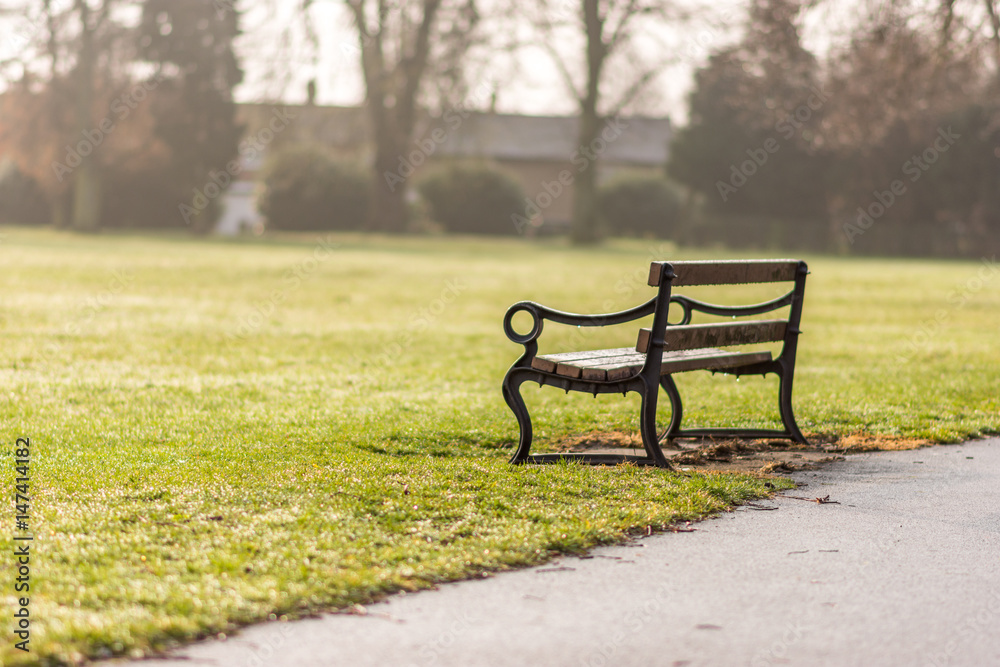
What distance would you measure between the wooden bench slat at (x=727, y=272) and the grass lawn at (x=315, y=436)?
3.35 feet

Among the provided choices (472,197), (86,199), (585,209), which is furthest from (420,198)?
(86,199)

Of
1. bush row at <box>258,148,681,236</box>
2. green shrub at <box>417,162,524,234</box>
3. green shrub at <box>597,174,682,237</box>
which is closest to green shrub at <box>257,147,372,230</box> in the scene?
bush row at <box>258,148,681,236</box>

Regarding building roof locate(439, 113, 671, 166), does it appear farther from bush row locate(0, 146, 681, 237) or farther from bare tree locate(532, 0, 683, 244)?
bare tree locate(532, 0, 683, 244)

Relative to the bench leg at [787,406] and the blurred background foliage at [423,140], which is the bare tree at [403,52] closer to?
the blurred background foliage at [423,140]

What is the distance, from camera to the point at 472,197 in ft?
167

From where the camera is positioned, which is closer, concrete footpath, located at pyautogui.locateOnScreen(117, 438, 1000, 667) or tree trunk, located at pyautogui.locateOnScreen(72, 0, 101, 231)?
concrete footpath, located at pyautogui.locateOnScreen(117, 438, 1000, 667)

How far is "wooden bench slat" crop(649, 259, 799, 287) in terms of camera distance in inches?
221

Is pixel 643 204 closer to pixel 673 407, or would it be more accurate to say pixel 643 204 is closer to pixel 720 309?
pixel 720 309

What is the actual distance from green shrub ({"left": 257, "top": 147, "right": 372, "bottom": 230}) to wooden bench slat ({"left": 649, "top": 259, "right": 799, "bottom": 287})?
142 ft

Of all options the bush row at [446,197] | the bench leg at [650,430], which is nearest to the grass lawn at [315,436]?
Answer: the bench leg at [650,430]

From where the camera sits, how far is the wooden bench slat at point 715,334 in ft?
19.1

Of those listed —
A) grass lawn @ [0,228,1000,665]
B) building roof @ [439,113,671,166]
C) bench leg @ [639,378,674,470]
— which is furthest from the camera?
building roof @ [439,113,671,166]

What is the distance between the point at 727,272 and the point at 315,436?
8.67ft

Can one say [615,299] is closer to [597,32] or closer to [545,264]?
[545,264]
